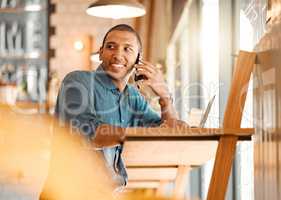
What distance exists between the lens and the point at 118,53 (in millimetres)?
2250

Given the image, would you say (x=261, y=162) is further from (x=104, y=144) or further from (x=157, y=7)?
(x=157, y=7)

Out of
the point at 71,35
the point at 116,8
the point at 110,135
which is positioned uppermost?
the point at 71,35

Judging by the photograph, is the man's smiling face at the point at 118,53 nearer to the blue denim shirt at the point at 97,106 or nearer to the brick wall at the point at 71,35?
the blue denim shirt at the point at 97,106

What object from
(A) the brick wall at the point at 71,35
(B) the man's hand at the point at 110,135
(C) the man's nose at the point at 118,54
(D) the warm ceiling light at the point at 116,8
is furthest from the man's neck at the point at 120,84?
(A) the brick wall at the point at 71,35

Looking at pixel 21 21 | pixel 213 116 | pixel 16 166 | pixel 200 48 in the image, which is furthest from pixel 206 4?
pixel 21 21

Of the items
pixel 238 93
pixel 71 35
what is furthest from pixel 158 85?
pixel 71 35

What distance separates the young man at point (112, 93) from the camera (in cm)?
209

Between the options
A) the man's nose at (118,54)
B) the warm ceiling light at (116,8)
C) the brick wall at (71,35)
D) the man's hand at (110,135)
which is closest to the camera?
the man's hand at (110,135)

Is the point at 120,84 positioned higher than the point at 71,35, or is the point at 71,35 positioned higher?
the point at 71,35

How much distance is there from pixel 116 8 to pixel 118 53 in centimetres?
198

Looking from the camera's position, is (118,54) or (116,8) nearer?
(118,54)

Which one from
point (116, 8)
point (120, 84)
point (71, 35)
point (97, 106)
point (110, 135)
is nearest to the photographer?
point (110, 135)

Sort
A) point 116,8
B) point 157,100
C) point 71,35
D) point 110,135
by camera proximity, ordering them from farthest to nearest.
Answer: point 71,35 → point 116,8 → point 157,100 → point 110,135

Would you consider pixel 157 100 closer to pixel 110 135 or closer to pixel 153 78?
pixel 153 78
